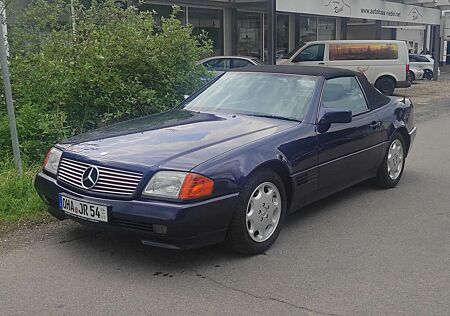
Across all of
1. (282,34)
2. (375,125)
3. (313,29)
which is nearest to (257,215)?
(375,125)

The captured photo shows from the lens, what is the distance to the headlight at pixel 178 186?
364 cm

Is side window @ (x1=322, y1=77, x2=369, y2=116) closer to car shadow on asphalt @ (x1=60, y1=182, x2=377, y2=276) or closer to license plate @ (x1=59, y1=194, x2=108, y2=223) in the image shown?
car shadow on asphalt @ (x1=60, y1=182, x2=377, y2=276)

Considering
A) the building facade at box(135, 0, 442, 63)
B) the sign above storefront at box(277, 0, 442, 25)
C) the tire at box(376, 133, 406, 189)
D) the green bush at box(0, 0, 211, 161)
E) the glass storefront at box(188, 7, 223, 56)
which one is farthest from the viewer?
the glass storefront at box(188, 7, 223, 56)

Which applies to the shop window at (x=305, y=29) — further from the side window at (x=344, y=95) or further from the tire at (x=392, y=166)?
the side window at (x=344, y=95)

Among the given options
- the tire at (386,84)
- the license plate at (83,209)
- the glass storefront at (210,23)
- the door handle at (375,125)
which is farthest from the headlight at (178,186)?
the glass storefront at (210,23)

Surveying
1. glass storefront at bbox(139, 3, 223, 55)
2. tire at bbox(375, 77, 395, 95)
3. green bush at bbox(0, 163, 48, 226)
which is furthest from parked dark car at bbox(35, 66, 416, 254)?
glass storefront at bbox(139, 3, 223, 55)

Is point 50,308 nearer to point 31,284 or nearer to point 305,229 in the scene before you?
point 31,284

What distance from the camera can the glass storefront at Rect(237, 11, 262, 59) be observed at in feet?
74.6

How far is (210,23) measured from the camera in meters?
21.3

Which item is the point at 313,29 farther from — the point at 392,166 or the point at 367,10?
the point at 392,166

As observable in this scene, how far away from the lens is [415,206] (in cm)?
557

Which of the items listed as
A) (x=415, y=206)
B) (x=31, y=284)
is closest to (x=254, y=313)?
(x=31, y=284)

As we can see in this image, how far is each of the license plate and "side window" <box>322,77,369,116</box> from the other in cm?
246

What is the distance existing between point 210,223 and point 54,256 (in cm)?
133
